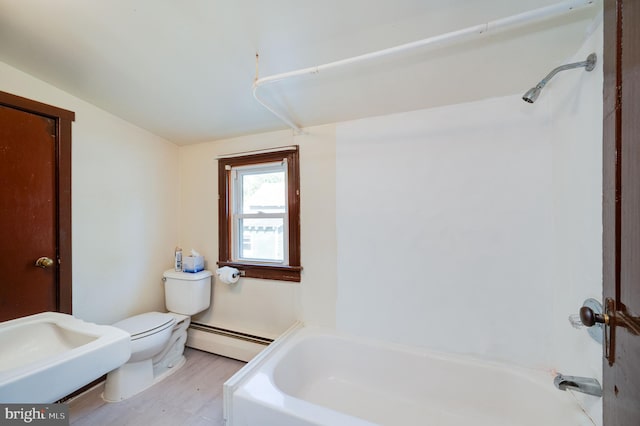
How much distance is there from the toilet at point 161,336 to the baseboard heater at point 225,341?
18 centimetres

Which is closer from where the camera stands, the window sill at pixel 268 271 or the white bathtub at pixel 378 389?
the white bathtub at pixel 378 389

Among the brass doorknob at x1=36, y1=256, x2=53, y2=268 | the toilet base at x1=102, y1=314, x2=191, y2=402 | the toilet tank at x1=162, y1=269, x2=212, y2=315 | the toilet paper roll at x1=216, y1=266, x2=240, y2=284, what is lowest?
the toilet base at x1=102, y1=314, x2=191, y2=402

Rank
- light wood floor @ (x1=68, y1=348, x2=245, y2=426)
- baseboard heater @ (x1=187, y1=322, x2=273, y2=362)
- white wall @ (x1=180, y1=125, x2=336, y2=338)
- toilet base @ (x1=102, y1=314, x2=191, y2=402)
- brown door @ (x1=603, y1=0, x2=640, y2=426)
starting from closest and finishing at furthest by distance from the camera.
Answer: brown door @ (x1=603, y1=0, x2=640, y2=426), light wood floor @ (x1=68, y1=348, x2=245, y2=426), toilet base @ (x1=102, y1=314, x2=191, y2=402), white wall @ (x1=180, y1=125, x2=336, y2=338), baseboard heater @ (x1=187, y1=322, x2=273, y2=362)

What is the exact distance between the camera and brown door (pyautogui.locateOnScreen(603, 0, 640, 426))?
422mm

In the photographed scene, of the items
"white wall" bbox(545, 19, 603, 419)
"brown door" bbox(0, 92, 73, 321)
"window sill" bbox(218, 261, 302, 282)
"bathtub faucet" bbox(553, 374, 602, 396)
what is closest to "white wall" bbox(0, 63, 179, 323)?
"brown door" bbox(0, 92, 73, 321)

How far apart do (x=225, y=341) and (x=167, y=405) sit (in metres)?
0.61

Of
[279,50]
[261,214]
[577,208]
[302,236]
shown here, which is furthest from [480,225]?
[261,214]

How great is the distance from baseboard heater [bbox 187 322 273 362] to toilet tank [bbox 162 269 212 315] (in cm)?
26

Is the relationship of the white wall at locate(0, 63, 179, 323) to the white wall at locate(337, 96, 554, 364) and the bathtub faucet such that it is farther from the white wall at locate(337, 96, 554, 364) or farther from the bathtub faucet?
the bathtub faucet

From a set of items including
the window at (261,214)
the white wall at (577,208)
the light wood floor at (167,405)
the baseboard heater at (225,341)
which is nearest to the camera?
the white wall at (577,208)

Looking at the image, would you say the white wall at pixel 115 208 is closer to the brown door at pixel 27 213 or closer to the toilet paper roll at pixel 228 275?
the brown door at pixel 27 213

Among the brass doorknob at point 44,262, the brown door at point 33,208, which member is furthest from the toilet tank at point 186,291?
the brass doorknob at point 44,262

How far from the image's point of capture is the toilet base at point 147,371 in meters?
1.67

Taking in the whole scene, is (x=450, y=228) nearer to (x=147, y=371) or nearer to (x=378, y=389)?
(x=378, y=389)
